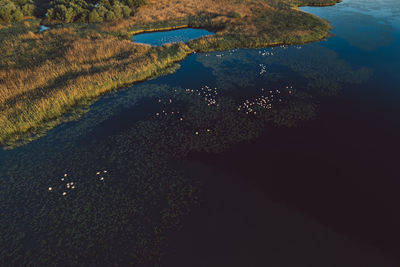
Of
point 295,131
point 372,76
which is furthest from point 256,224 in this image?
point 372,76

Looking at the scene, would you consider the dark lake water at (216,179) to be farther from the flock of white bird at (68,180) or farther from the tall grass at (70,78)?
the tall grass at (70,78)

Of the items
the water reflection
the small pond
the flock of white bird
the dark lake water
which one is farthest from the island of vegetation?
the flock of white bird

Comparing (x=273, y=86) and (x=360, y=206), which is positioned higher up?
(x=273, y=86)

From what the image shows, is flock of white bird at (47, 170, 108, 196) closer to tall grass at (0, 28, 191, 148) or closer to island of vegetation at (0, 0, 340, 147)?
island of vegetation at (0, 0, 340, 147)

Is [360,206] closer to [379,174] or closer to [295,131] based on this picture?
[379,174]

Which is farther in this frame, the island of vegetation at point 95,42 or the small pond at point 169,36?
the small pond at point 169,36

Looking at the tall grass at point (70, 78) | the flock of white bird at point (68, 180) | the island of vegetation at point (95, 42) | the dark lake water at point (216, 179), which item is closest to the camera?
the dark lake water at point (216, 179)

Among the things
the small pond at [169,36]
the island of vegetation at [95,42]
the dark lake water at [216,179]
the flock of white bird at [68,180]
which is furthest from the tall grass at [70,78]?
the flock of white bird at [68,180]
